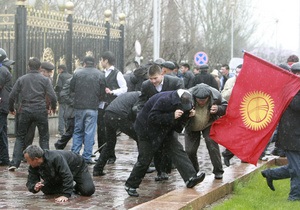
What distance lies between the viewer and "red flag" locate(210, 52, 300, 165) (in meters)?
10.9

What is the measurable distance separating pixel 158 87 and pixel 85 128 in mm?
2801

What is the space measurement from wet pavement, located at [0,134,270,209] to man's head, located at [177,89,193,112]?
3.77ft

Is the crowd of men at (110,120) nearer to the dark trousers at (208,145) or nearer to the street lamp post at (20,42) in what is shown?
the dark trousers at (208,145)

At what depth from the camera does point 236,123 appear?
37.7 feet

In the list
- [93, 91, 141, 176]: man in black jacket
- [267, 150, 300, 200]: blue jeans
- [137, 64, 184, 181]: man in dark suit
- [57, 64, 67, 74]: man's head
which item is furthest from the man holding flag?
Result: [57, 64, 67, 74]: man's head

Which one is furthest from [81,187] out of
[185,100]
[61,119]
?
[61,119]

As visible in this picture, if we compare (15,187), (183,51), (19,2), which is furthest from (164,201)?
(183,51)

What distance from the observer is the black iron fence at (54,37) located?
19859 mm

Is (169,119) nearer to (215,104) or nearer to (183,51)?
(215,104)

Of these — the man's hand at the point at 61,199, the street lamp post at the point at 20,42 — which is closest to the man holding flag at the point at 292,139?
the man's hand at the point at 61,199

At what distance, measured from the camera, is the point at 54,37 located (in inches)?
843

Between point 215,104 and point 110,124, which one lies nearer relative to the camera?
point 215,104

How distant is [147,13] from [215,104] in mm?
28762

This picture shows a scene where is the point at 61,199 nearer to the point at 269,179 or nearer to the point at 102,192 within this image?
the point at 102,192
